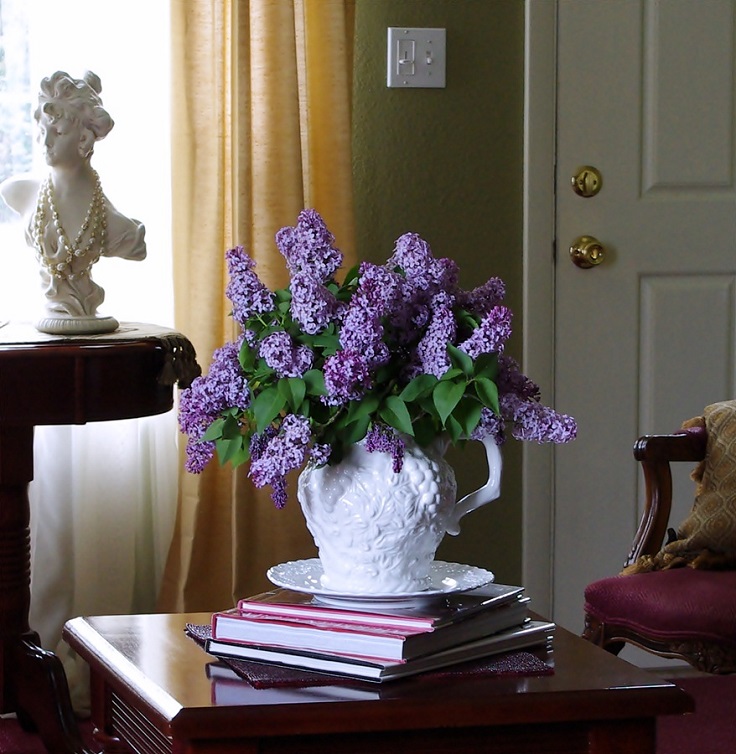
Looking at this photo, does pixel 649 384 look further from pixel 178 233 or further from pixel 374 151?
pixel 178 233

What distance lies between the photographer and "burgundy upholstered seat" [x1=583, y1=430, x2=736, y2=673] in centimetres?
205

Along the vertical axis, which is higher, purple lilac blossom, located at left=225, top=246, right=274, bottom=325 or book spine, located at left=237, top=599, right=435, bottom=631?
purple lilac blossom, located at left=225, top=246, right=274, bottom=325

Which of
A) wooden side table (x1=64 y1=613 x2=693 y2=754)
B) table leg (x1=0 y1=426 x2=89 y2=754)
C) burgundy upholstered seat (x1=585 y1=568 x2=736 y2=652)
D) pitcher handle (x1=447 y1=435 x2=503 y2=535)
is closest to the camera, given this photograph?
wooden side table (x1=64 y1=613 x2=693 y2=754)

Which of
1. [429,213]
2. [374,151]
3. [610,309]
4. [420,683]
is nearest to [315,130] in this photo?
[374,151]

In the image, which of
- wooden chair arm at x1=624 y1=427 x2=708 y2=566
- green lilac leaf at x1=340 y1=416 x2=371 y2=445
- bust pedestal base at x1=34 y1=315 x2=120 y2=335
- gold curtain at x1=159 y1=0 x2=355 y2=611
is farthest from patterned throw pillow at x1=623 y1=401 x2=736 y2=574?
green lilac leaf at x1=340 y1=416 x2=371 y2=445

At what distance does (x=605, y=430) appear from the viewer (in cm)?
310

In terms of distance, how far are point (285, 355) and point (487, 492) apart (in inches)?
11.0

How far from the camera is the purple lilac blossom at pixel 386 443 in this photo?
1.21 meters

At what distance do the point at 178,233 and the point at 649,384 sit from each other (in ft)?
4.13

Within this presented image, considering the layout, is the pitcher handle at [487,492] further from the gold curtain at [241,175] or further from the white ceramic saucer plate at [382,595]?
the gold curtain at [241,175]

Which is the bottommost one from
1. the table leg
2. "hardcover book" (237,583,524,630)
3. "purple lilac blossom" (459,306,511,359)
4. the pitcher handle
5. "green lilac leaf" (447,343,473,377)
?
the table leg

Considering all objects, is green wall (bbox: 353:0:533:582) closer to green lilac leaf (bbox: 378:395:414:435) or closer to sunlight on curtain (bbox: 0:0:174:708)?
sunlight on curtain (bbox: 0:0:174:708)

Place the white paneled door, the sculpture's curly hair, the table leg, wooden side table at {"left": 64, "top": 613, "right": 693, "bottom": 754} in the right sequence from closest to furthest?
wooden side table at {"left": 64, "top": 613, "right": 693, "bottom": 754}
the sculpture's curly hair
the table leg
the white paneled door

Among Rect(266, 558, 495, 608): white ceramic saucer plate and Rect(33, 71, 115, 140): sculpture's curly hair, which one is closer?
Rect(266, 558, 495, 608): white ceramic saucer plate
